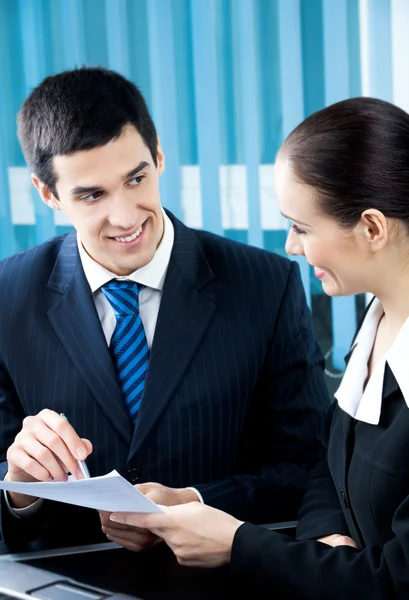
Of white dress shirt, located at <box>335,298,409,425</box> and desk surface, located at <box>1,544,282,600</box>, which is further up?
white dress shirt, located at <box>335,298,409,425</box>

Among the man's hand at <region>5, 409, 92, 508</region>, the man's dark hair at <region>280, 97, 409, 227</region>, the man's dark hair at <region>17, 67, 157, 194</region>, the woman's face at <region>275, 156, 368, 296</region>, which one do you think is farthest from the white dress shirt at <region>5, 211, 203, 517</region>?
the man's dark hair at <region>280, 97, 409, 227</region>

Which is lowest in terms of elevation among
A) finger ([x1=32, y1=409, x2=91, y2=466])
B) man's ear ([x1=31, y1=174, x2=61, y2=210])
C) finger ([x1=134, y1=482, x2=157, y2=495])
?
finger ([x1=134, y1=482, x2=157, y2=495])

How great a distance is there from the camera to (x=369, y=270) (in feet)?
4.47

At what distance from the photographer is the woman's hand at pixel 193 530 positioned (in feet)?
4.25

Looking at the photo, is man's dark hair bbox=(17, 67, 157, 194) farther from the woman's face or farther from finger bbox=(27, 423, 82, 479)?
finger bbox=(27, 423, 82, 479)

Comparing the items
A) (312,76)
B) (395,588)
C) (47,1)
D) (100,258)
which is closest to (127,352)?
(100,258)

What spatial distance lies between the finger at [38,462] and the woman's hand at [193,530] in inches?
7.3

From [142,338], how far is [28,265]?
0.36 m

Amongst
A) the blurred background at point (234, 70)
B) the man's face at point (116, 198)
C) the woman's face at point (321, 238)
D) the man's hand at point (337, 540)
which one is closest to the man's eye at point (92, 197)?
the man's face at point (116, 198)

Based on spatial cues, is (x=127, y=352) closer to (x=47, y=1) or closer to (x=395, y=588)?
(x=395, y=588)

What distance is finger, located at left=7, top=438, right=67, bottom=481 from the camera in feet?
4.82

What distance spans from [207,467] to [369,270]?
693 mm

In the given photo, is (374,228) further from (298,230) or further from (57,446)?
(57,446)

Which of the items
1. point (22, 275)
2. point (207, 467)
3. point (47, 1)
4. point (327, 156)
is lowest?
point (207, 467)
